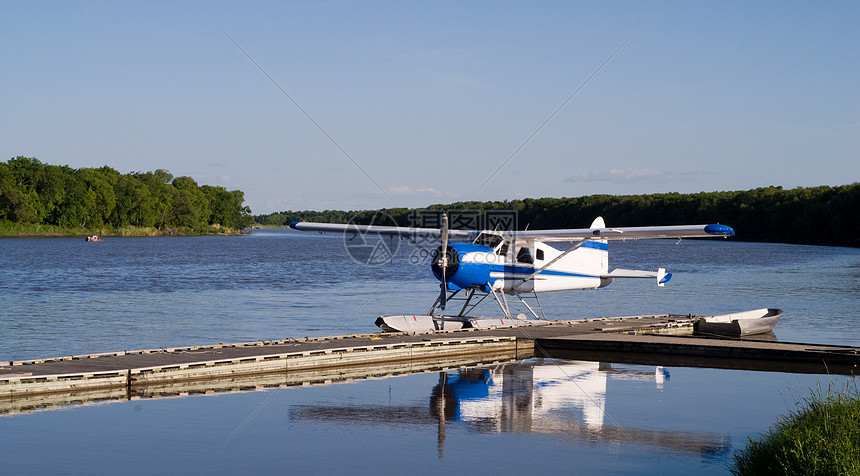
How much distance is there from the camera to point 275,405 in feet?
35.1

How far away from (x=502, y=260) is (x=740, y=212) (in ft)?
337

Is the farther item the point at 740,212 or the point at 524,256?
the point at 740,212

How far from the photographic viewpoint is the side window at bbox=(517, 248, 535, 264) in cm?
1767

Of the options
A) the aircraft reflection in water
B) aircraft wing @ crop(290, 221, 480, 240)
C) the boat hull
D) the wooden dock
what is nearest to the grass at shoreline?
aircraft wing @ crop(290, 221, 480, 240)

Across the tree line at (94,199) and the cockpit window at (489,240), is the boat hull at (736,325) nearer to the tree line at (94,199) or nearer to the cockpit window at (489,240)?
the cockpit window at (489,240)

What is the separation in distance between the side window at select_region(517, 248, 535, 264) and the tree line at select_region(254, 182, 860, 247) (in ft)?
239

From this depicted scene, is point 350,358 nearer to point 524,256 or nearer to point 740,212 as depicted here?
point 524,256

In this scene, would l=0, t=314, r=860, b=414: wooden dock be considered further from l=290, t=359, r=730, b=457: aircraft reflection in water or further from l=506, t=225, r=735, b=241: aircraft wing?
l=506, t=225, r=735, b=241: aircraft wing

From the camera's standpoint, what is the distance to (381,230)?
18734 mm

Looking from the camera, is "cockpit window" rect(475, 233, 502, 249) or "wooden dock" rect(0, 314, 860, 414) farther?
"cockpit window" rect(475, 233, 502, 249)

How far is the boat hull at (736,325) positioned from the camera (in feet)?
60.1

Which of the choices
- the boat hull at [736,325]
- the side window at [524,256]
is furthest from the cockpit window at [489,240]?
the boat hull at [736,325]

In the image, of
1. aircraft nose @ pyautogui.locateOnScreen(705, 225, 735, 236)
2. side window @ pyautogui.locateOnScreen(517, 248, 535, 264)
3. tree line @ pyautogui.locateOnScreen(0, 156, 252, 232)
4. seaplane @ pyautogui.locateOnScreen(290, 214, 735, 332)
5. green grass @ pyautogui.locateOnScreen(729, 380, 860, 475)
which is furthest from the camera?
tree line @ pyautogui.locateOnScreen(0, 156, 252, 232)

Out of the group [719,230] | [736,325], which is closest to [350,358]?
[719,230]
